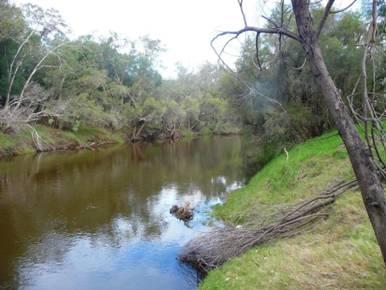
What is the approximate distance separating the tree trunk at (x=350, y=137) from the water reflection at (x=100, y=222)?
5500mm

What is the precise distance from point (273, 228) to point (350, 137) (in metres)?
4.20

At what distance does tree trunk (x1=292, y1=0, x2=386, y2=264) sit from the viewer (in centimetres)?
348

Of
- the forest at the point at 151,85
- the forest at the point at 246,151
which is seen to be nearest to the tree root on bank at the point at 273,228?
the forest at the point at 246,151

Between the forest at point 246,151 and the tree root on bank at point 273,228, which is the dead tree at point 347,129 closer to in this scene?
the forest at point 246,151

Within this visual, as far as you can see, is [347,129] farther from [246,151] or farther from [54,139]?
[54,139]

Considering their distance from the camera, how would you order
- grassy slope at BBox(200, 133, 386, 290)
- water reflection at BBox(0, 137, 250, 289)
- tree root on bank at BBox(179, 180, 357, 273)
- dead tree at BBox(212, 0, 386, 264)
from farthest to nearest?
1. water reflection at BBox(0, 137, 250, 289)
2. tree root on bank at BBox(179, 180, 357, 273)
3. grassy slope at BBox(200, 133, 386, 290)
4. dead tree at BBox(212, 0, 386, 264)

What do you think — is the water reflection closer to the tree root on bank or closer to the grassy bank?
the tree root on bank

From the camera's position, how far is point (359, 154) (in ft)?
11.5

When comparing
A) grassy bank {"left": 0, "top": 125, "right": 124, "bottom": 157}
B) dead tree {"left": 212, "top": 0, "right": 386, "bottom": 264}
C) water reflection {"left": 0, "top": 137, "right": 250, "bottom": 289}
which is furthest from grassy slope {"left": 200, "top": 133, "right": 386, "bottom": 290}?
grassy bank {"left": 0, "top": 125, "right": 124, "bottom": 157}

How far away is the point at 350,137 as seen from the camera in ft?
11.6

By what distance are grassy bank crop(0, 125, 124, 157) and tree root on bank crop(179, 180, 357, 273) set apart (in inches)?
998

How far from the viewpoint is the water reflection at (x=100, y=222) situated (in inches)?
344

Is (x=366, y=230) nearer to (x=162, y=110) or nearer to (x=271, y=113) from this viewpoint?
(x=271, y=113)

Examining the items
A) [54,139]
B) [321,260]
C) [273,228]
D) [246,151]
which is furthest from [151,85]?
[321,260]
